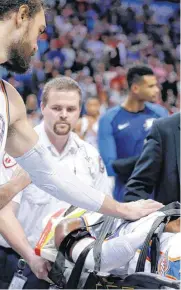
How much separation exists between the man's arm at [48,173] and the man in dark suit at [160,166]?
0.89m

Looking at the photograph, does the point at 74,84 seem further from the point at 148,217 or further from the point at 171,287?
the point at 171,287

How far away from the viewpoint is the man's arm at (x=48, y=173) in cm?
268

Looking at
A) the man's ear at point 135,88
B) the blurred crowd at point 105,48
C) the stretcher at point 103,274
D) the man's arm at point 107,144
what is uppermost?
the blurred crowd at point 105,48

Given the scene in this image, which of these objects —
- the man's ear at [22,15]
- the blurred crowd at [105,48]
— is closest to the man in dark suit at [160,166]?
the man's ear at [22,15]

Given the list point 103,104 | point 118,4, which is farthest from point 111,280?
point 118,4

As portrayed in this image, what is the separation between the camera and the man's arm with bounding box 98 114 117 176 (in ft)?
19.2

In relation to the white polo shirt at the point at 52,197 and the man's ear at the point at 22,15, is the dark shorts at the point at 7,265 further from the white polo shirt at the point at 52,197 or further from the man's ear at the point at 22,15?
the man's ear at the point at 22,15

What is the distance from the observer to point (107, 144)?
6008 mm

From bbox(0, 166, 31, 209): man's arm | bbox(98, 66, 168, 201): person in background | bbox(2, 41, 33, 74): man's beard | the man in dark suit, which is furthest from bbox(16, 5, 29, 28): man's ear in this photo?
bbox(98, 66, 168, 201): person in background

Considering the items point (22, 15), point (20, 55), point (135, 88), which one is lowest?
point (20, 55)

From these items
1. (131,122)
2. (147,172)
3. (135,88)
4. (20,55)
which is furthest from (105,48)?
(20,55)

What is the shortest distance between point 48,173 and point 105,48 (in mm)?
14240

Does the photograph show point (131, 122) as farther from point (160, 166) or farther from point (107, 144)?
point (160, 166)

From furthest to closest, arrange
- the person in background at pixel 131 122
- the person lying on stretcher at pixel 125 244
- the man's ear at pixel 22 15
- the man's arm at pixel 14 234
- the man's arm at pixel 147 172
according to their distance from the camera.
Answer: the person in background at pixel 131 122 < the man's arm at pixel 147 172 < the man's arm at pixel 14 234 < the person lying on stretcher at pixel 125 244 < the man's ear at pixel 22 15
